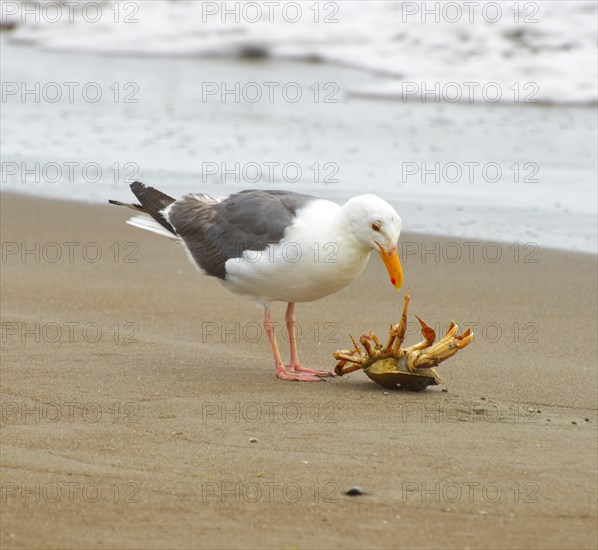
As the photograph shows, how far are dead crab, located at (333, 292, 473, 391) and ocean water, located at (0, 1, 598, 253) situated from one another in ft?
13.2

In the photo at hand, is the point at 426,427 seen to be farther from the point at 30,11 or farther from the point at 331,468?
the point at 30,11

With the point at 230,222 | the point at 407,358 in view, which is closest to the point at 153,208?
the point at 230,222

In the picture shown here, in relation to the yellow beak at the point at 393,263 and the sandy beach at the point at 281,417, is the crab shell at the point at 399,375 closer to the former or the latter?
the sandy beach at the point at 281,417

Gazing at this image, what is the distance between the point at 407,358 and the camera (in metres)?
5.92

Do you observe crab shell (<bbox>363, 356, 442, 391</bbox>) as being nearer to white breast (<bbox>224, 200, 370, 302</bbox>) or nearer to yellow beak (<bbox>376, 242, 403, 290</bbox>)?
yellow beak (<bbox>376, 242, 403, 290</bbox>)

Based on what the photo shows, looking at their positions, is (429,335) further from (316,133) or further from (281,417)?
(316,133)

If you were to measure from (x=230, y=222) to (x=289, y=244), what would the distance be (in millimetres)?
605

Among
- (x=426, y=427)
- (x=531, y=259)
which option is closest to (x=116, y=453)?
(x=426, y=427)

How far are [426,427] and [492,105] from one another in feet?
40.2

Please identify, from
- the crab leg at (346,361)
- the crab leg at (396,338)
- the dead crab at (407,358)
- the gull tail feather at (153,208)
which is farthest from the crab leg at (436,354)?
the gull tail feather at (153,208)

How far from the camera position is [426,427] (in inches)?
207

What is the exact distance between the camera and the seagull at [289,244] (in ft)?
19.9

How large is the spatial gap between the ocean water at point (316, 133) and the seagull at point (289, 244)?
12.3 feet

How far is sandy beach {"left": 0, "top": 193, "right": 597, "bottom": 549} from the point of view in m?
4.10
